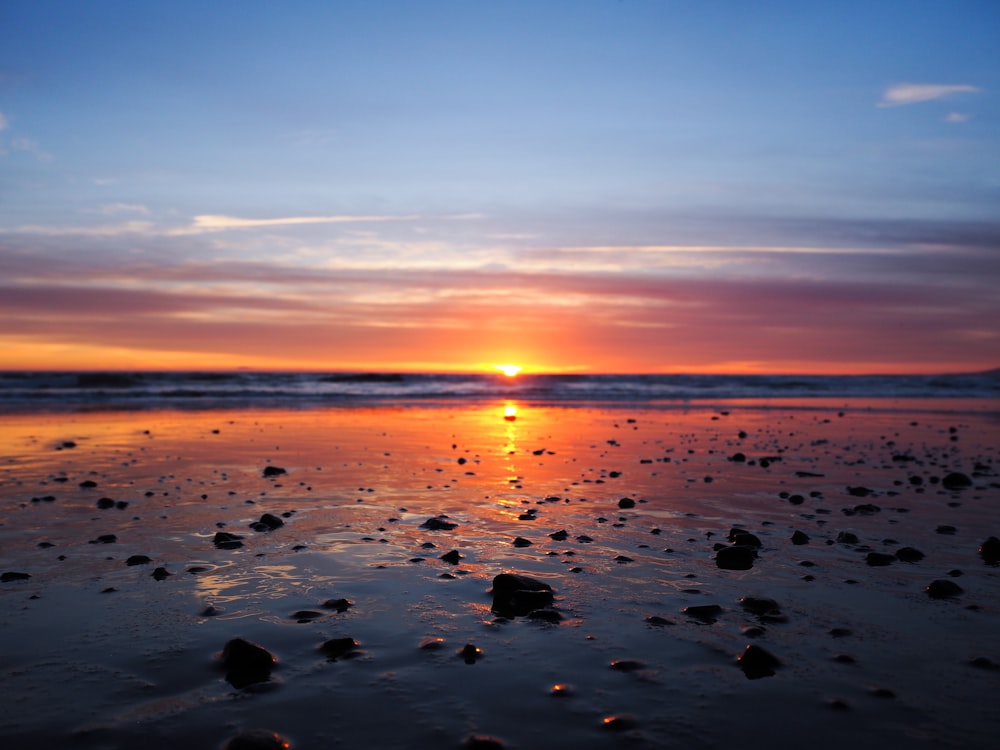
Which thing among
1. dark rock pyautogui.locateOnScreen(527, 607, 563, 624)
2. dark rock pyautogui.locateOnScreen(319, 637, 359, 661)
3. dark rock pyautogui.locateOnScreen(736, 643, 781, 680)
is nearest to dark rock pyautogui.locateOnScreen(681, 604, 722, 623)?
dark rock pyautogui.locateOnScreen(736, 643, 781, 680)

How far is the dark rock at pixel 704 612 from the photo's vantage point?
19.1 ft

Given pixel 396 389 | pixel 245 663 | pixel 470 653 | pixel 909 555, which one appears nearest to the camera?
pixel 245 663

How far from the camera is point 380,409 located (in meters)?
35.1

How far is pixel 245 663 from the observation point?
15.7 ft

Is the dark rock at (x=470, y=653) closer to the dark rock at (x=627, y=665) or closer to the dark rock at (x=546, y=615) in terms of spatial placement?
the dark rock at (x=546, y=615)

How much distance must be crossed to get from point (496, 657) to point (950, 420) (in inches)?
1176

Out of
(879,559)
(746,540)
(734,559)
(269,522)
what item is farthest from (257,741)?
(879,559)

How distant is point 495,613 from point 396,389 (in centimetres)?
5582

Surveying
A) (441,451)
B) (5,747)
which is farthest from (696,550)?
(441,451)

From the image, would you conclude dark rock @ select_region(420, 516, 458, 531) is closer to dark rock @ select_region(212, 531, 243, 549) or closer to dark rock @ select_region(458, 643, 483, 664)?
dark rock @ select_region(212, 531, 243, 549)

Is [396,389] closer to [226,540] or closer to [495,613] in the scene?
[226,540]

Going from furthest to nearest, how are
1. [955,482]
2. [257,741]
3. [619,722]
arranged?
[955,482] < [619,722] < [257,741]

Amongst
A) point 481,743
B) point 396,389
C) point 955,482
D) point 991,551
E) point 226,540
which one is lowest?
point 481,743

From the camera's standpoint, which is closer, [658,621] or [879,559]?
[658,621]
